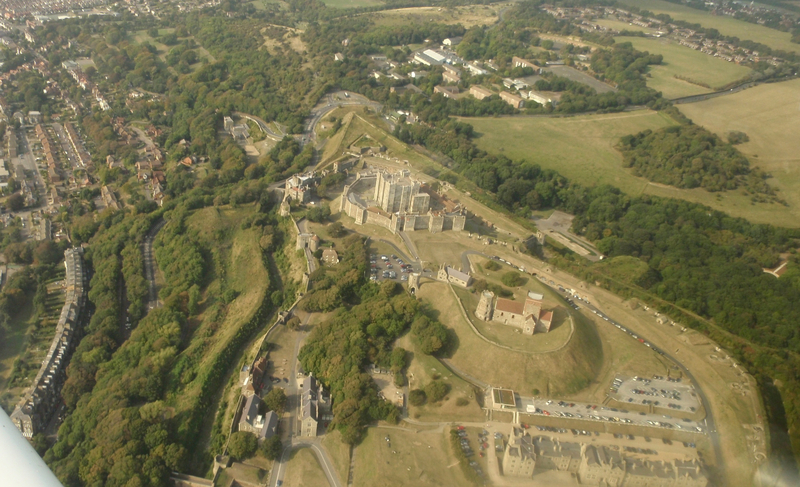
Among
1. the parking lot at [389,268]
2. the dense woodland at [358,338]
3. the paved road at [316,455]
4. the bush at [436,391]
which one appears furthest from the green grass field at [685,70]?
the paved road at [316,455]

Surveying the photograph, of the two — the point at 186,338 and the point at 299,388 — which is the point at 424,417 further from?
the point at 186,338

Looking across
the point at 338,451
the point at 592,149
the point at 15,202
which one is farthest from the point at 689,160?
the point at 15,202

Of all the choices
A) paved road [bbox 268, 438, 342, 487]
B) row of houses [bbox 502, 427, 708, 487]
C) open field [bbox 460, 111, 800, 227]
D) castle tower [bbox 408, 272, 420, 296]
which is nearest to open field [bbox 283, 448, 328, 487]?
paved road [bbox 268, 438, 342, 487]

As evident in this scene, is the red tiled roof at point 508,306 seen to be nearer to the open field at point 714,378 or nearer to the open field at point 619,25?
the open field at point 714,378

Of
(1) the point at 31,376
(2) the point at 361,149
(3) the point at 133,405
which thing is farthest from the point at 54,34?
(3) the point at 133,405

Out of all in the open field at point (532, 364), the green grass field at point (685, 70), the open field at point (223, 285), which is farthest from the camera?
the green grass field at point (685, 70)
